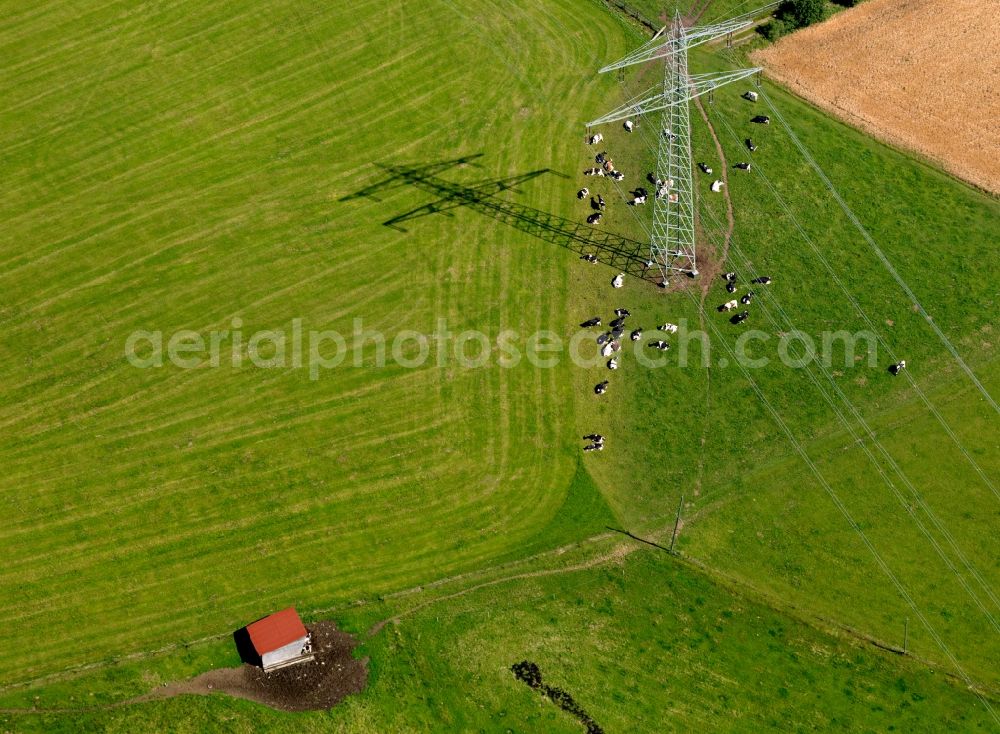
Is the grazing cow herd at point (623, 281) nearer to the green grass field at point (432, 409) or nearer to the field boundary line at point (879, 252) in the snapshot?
the green grass field at point (432, 409)

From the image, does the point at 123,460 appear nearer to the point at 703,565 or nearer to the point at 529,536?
the point at 529,536

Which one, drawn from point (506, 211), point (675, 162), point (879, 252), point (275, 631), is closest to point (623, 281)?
point (506, 211)

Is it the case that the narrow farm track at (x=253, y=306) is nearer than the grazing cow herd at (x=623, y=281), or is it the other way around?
the narrow farm track at (x=253, y=306)

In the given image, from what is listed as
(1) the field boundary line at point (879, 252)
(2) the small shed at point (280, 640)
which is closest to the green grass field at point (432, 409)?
(1) the field boundary line at point (879, 252)

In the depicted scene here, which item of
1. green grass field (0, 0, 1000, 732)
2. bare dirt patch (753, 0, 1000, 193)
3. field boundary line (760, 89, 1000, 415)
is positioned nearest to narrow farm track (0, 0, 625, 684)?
green grass field (0, 0, 1000, 732)

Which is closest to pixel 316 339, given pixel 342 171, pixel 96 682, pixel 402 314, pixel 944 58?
pixel 402 314

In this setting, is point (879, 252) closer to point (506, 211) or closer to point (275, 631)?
point (506, 211)

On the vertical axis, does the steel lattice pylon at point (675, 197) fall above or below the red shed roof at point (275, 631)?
above
